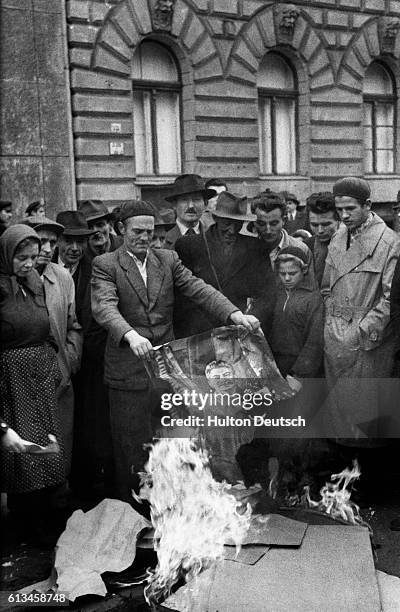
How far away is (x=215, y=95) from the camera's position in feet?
29.5

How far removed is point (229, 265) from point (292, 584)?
2.31 metres

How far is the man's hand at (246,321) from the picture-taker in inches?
172

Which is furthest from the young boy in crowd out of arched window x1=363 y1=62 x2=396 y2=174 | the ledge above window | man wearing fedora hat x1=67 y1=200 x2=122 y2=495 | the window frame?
the ledge above window

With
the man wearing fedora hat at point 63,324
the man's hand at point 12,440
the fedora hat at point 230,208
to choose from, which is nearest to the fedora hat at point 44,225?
the man wearing fedora hat at point 63,324

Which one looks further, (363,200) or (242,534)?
(363,200)

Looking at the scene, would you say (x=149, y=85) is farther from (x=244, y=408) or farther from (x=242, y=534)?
(x=242, y=534)

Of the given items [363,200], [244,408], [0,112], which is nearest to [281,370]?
[244,408]

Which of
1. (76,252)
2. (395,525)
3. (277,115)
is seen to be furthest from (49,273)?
(277,115)

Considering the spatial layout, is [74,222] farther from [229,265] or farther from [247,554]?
[247,554]

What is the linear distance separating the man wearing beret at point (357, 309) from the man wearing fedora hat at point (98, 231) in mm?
1831

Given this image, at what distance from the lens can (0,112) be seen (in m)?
8.30

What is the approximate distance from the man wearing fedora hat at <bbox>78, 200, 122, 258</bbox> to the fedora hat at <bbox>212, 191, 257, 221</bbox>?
1032 millimetres

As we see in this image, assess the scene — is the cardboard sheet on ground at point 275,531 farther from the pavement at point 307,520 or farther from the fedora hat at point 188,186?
the fedora hat at point 188,186

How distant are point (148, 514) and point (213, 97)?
5.94m
